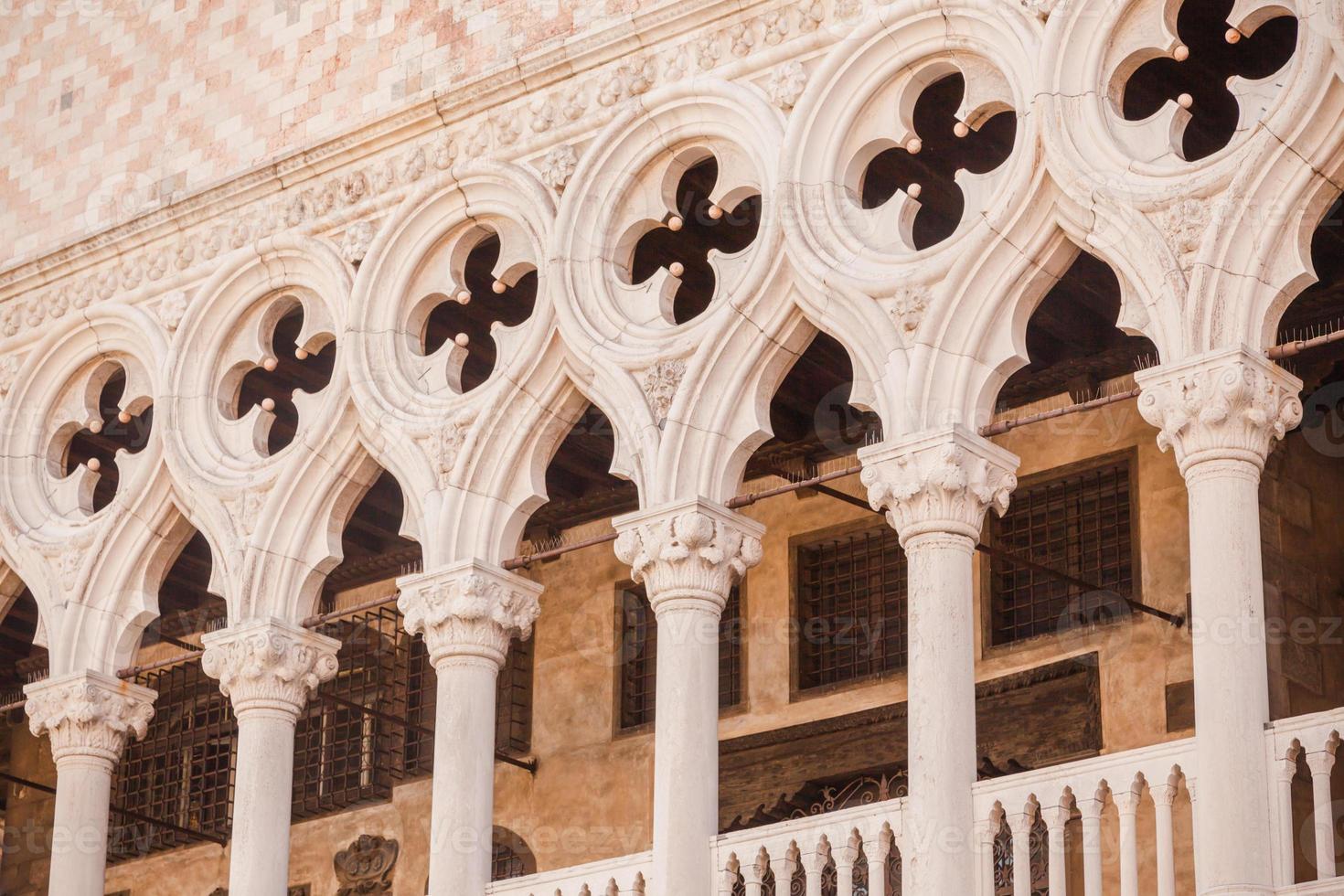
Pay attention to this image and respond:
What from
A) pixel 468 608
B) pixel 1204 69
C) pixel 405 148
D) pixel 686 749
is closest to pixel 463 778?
pixel 468 608

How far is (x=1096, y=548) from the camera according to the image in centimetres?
1622

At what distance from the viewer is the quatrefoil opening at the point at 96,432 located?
54.6ft

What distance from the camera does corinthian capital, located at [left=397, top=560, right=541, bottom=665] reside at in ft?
47.4

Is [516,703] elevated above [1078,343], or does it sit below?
below

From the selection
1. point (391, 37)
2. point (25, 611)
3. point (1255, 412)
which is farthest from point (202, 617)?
point (1255, 412)

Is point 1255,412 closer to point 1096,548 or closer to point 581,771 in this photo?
point 1096,548

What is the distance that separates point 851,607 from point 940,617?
4.35 m

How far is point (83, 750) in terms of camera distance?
15.9m

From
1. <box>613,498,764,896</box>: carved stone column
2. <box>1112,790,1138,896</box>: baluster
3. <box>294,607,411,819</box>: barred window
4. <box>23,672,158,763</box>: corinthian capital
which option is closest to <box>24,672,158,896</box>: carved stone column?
<box>23,672,158,763</box>: corinthian capital

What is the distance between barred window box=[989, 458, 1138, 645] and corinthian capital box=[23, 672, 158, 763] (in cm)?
493

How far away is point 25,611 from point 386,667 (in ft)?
7.97

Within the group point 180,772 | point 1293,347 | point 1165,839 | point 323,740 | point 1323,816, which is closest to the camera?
point 1323,816

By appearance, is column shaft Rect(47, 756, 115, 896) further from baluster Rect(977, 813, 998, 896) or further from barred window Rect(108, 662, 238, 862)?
baluster Rect(977, 813, 998, 896)

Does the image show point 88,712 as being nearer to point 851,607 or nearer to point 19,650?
point 19,650
